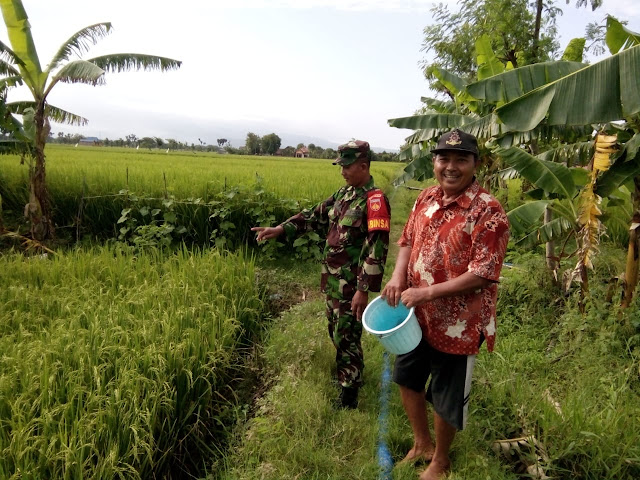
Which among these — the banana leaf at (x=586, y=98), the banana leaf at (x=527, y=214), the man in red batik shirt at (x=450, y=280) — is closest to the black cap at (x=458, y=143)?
the man in red batik shirt at (x=450, y=280)

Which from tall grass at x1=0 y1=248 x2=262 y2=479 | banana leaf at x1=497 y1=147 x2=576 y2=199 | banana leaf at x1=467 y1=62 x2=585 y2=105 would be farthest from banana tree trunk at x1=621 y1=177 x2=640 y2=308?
tall grass at x1=0 y1=248 x2=262 y2=479

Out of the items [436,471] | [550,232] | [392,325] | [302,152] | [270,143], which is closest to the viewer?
[436,471]

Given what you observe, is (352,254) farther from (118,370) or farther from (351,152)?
(118,370)

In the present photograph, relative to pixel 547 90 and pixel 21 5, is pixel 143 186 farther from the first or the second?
pixel 547 90

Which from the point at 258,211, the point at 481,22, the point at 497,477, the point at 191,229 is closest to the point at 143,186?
the point at 191,229

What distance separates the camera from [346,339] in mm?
2439

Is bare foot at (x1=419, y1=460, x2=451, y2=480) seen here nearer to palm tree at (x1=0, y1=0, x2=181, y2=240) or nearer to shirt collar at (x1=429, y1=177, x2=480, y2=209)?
shirt collar at (x1=429, y1=177, x2=480, y2=209)

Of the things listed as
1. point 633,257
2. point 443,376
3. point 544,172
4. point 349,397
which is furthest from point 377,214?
point 633,257

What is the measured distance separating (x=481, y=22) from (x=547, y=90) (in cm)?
800

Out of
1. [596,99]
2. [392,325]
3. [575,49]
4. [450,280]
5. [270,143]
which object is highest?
[270,143]

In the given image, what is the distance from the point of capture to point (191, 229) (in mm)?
5984

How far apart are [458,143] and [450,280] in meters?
0.54

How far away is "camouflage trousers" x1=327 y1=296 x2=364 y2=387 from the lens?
7.97 ft

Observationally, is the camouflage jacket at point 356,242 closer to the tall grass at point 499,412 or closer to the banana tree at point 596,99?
the tall grass at point 499,412
